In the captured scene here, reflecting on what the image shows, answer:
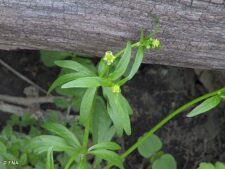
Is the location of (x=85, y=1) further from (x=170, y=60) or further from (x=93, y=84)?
(x=170, y=60)

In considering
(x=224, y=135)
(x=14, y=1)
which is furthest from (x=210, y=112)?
(x=14, y=1)

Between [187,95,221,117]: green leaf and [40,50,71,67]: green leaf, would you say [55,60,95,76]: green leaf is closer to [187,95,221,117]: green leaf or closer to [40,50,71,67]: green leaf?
[187,95,221,117]: green leaf

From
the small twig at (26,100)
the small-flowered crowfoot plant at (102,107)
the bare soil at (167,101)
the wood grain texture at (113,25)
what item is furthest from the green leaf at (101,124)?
the small twig at (26,100)

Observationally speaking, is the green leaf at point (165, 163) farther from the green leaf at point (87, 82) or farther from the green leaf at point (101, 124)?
the green leaf at point (87, 82)

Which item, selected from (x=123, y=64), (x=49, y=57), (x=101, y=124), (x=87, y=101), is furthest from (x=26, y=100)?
(x=123, y=64)

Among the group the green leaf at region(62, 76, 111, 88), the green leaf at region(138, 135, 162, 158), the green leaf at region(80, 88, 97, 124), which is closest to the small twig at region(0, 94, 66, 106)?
the green leaf at region(138, 135, 162, 158)

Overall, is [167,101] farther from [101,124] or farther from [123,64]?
[123,64]
